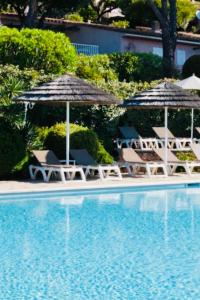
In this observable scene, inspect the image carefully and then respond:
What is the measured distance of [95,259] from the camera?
12.8m

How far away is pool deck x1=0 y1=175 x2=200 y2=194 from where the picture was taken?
18.9m

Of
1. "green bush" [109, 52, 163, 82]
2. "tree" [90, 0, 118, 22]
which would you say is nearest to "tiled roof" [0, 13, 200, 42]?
"green bush" [109, 52, 163, 82]

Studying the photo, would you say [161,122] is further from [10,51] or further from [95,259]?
[95,259]

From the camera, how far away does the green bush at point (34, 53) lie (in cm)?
2858

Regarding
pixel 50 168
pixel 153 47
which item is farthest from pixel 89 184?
pixel 153 47

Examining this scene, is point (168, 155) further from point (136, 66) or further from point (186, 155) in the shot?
point (136, 66)

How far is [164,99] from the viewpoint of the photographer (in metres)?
22.1

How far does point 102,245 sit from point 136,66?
21840 millimetres

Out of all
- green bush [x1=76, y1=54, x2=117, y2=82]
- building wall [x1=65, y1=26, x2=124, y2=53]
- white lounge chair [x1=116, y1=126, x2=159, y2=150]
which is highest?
building wall [x1=65, y1=26, x2=124, y2=53]

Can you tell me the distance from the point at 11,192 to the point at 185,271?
24.1 ft

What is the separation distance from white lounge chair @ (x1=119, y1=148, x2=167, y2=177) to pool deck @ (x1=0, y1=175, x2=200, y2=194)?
17.5 inches

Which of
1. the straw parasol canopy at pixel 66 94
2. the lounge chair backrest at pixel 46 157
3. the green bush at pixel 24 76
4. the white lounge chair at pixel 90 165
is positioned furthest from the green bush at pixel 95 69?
the lounge chair backrest at pixel 46 157

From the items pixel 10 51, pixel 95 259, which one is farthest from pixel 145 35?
pixel 95 259

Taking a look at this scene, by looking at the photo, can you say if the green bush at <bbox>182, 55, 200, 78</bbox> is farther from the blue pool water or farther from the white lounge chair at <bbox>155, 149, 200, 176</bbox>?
the blue pool water
